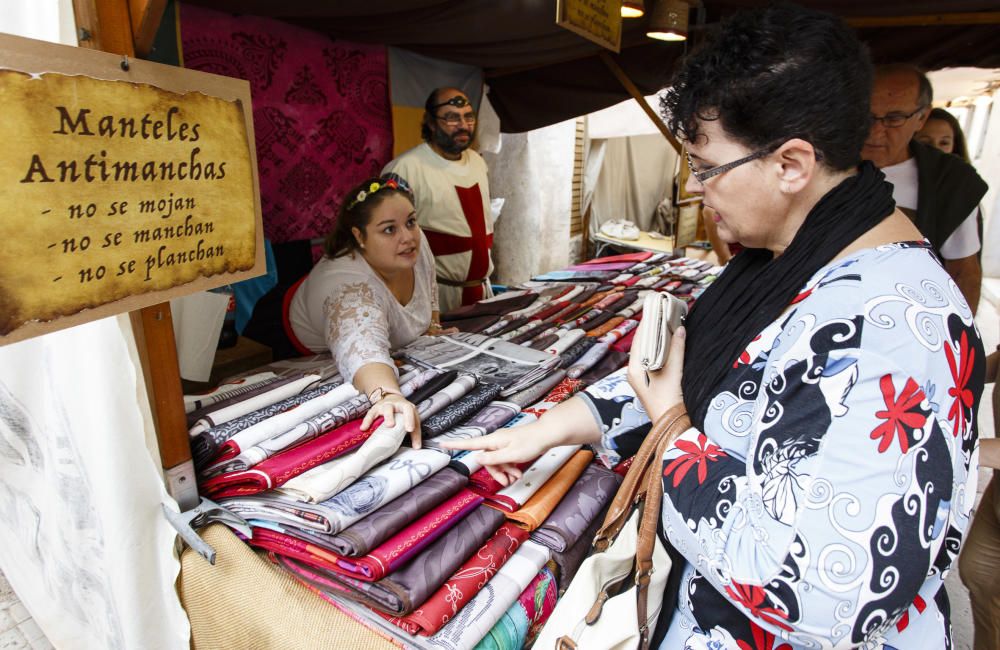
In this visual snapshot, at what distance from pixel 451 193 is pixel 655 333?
2.82m

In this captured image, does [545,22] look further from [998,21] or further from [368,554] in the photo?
[368,554]

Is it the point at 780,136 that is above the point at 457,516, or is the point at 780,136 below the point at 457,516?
above

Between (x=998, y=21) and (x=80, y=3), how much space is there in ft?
11.9

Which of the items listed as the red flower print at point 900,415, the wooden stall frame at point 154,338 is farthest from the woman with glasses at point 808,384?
the wooden stall frame at point 154,338

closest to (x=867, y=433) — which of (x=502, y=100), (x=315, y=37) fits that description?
(x=315, y=37)

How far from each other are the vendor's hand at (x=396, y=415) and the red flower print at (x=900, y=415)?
96 cm

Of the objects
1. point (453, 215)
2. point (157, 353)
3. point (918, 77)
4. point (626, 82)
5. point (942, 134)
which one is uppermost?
point (626, 82)

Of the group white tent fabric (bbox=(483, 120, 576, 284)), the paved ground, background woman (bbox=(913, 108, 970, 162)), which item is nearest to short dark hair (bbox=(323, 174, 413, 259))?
the paved ground

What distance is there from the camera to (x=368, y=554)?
3.24 feet

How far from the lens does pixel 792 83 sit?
79 cm

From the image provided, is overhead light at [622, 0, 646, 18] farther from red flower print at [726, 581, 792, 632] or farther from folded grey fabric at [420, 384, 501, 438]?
red flower print at [726, 581, 792, 632]

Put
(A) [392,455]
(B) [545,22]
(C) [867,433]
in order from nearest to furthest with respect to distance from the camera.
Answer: (C) [867,433]
(A) [392,455]
(B) [545,22]

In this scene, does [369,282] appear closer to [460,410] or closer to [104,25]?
[460,410]

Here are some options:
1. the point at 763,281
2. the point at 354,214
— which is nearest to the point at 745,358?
the point at 763,281
